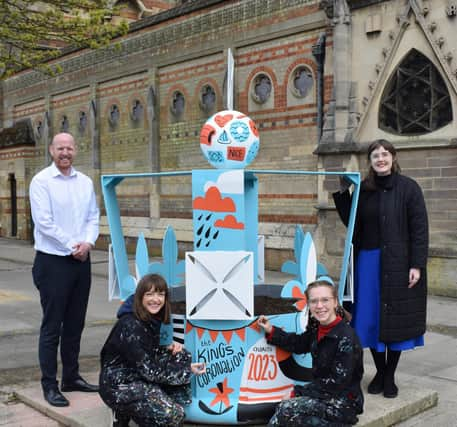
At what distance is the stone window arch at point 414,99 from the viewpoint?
1009 centimetres

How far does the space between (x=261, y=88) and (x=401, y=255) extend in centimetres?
943

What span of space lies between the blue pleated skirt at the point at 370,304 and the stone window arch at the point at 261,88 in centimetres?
902

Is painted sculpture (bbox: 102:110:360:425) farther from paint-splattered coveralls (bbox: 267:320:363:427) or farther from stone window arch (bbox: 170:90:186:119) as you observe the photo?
stone window arch (bbox: 170:90:186:119)

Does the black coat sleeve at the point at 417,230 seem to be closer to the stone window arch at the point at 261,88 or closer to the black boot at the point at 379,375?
the black boot at the point at 379,375

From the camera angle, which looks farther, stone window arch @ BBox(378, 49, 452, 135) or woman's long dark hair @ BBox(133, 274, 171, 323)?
stone window arch @ BBox(378, 49, 452, 135)

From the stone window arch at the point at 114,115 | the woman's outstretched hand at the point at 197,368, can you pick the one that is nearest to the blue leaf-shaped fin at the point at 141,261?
the woman's outstretched hand at the point at 197,368

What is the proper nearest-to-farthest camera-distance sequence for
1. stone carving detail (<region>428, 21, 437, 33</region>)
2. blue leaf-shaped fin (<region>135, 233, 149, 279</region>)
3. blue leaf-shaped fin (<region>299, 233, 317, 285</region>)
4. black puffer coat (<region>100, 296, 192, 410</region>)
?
black puffer coat (<region>100, 296, 192, 410</region>)
blue leaf-shaped fin (<region>299, 233, 317, 285</region>)
blue leaf-shaped fin (<region>135, 233, 149, 279</region>)
stone carving detail (<region>428, 21, 437, 33</region>)


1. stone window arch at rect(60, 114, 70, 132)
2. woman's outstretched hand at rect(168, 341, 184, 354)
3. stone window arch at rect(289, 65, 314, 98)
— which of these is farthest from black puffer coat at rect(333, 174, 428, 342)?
stone window arch at rect(60, 114, 70, 132)

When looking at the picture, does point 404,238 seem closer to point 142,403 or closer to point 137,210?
point 142,403

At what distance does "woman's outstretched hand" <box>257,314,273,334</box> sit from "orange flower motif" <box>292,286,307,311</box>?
0.90ft

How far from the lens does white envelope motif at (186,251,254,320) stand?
405cm

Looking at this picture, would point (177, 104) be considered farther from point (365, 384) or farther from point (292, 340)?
point (292, 340)

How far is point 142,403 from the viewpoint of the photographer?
3.70 meters

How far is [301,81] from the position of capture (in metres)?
12.6
